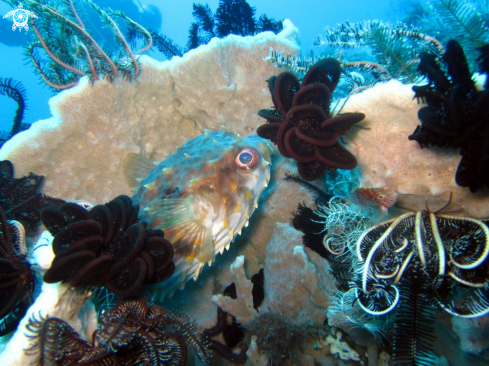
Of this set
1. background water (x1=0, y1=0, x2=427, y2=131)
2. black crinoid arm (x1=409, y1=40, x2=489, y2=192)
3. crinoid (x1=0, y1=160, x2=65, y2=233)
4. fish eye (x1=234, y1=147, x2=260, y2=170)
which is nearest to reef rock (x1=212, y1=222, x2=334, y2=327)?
fish eye (x1=234, y1=147, x2=260, y2=170)

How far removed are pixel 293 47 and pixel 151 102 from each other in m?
2.79

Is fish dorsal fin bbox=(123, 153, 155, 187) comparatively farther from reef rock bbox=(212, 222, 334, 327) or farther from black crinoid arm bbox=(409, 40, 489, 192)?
black crinoid arm bbox=(409, 40, 489, 192)

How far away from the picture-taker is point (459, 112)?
5.87ft

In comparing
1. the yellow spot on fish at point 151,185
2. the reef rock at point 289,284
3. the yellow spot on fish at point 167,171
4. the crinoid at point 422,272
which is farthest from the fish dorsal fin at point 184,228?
the crinoid at point 422,272

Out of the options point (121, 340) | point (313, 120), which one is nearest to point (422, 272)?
point (313, 120)

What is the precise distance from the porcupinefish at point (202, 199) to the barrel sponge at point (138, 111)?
1638 mm

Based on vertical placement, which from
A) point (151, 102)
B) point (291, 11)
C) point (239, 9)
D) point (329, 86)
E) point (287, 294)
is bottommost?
point (287, 294)

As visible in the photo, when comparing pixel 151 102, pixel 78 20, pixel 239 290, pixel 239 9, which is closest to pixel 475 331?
pixel 239 290

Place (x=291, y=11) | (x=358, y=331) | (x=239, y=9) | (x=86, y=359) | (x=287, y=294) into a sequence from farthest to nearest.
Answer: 1. (x=291, y=11)
2. (x=239, y=9)
3. (x=287, y=294)
4. (x=358, y=331)
5. (x=86, y=359)

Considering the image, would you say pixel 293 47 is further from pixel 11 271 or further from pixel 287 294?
pixel 11 271

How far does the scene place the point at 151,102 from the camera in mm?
4566

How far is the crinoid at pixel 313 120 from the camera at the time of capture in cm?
242

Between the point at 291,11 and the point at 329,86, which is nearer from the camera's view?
the point at 329,86

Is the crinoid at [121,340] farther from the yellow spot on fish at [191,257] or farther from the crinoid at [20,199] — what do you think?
the crinoid at [20,199]
